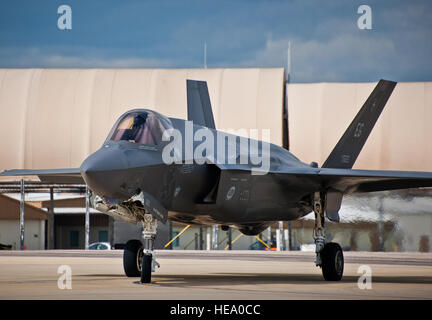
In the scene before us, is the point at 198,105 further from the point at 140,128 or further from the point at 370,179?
the point at 140,128

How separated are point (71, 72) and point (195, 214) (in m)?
37.0

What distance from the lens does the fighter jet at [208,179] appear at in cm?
1135

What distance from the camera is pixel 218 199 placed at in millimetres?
12836

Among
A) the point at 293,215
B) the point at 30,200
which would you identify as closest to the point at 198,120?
the point at 293,215

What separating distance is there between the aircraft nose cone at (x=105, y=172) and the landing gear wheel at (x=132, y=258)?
9.25 feet

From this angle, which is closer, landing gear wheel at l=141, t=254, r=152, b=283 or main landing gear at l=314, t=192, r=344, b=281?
landing gear wheel at l=141, t=254, r=152, b=283

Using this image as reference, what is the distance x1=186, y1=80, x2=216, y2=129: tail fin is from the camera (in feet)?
60.6

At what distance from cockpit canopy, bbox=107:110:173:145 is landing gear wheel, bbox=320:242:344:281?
4.73m

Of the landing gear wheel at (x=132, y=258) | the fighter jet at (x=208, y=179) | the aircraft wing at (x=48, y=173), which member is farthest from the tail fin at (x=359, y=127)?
the aircraft wing at (x=48, y=173)

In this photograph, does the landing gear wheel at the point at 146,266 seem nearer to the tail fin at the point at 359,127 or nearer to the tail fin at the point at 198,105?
the tail fin at the point at 359,127

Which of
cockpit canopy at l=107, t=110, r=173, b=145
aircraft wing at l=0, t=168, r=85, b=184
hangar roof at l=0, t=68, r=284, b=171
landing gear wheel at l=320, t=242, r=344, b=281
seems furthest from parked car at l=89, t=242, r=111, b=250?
cockpit canopy at l=107, t=110, r=173, b=145

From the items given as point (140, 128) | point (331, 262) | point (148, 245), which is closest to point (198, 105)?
point (331, 262)

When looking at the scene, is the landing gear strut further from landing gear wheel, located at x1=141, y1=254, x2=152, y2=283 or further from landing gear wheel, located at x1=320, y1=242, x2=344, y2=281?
landing gear wheel, located at x1=320, y1=242, x2=344, y2=281
